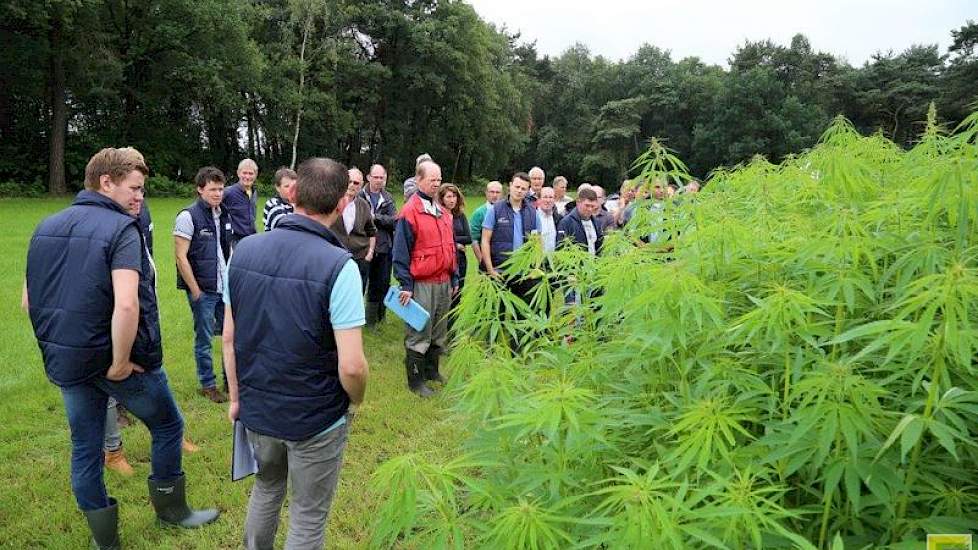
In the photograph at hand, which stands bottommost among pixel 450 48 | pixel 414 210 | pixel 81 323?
pixel 81 323

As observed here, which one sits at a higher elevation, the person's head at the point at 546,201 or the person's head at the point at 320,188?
the person's head at the point at 320,188

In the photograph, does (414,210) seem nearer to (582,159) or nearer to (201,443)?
(201,443)

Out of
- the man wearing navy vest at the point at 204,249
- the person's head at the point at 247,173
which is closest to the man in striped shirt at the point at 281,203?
the person's head at the point at 247,173

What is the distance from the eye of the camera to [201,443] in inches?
183

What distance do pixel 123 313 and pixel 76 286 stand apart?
0.26 metres

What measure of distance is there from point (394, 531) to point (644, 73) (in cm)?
6751

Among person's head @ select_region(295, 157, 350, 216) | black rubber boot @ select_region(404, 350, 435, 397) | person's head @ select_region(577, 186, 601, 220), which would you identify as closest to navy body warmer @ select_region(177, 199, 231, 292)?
black rubber boot @ select_region(404, 350, 435, 397)

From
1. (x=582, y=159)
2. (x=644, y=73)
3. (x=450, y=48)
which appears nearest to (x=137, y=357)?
(x=450, y=48)

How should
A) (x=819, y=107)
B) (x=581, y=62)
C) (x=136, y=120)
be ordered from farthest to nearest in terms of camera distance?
(x=581, y=62)
(x=819, y=107)
(x=136, y=120)

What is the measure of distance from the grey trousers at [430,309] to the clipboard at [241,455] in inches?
112

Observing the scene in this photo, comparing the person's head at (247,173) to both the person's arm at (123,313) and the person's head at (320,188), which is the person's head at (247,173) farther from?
the person's head at (320,188)

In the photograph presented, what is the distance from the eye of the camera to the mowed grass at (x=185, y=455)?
3494 mm

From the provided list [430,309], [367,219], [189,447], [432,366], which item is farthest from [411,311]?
[367,219]

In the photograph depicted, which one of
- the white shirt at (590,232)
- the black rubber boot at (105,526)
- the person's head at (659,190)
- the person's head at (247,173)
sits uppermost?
the person's head at (659,190)
